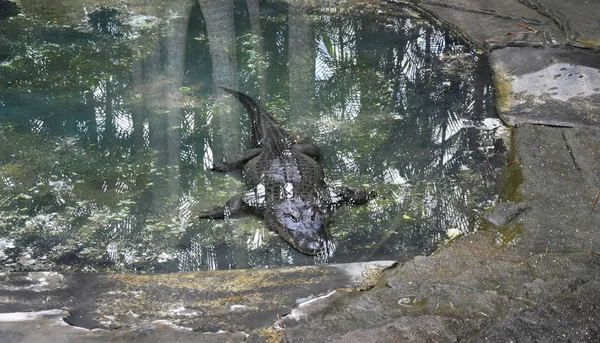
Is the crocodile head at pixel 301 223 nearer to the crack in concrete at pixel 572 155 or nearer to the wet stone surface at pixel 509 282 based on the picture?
the wet stone surface at pixel 509 282

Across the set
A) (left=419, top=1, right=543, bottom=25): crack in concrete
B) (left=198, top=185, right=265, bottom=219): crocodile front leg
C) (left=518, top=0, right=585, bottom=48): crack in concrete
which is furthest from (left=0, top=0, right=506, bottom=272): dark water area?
(left=518, top=0, right=585, bottom=48): crack in concrete

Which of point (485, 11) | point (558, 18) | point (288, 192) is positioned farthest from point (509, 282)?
point (485, 11)

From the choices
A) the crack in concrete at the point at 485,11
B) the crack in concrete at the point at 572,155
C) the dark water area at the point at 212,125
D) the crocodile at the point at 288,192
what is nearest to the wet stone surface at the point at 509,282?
the crack in concrete at the point at 572,155

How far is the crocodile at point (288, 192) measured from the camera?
169 inches

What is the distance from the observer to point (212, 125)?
5594 mm

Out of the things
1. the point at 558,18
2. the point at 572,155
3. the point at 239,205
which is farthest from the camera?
the point at 558,18

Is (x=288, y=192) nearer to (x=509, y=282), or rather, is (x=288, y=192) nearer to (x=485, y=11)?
(x=509, y=282)

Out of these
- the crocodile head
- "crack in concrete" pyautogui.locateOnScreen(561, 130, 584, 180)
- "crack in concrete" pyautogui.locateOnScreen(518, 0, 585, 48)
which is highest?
"crack in concrete" pyautogui.locateOnScreen(518, 0, 585, 48)

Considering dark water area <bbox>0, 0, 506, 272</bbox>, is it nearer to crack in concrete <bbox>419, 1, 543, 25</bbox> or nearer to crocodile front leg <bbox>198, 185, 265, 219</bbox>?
crocodile front leg <bbox>198, 185, 265, 219</bbox>

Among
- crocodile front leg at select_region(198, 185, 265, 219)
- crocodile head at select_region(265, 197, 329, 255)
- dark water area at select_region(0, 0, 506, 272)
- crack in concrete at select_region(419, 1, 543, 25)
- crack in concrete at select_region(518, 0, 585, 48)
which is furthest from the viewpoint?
crack in concrete at select_region(419, 1, 543, 25)

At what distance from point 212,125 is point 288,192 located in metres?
1.30

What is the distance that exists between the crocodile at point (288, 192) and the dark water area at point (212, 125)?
0.28 ft

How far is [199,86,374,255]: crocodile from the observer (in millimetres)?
4301

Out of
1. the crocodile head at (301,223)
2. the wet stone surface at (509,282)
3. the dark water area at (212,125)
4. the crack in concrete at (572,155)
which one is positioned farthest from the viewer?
the crack in concrete at (572,155)
